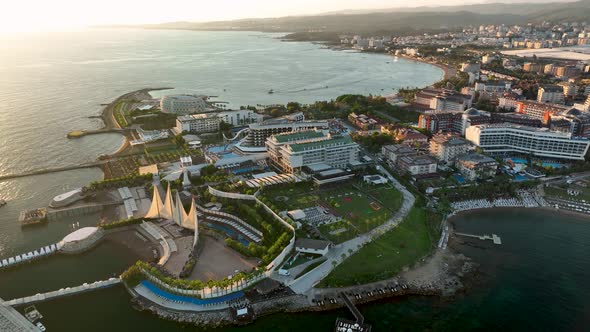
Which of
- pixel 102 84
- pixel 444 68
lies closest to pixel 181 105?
pixel 102 84

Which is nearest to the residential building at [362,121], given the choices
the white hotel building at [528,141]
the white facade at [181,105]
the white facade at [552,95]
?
the white hotel building at [528,141]

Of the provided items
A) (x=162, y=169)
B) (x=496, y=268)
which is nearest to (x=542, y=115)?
(x=496, y=268)

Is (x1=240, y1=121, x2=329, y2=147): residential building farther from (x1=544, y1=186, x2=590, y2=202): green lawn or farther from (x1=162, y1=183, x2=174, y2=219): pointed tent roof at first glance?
(x1=544, y1=186, x2=590, y2=202): green lawn

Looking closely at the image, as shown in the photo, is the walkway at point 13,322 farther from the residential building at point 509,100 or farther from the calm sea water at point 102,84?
the residential building at point 509,100

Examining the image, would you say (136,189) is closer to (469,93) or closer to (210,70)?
(469,93)

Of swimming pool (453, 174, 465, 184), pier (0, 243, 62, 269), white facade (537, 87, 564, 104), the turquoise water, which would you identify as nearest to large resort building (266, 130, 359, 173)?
swimming pool (453, 174, 465, 184)

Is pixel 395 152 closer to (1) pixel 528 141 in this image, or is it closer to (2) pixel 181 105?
(1) pixel 528 141

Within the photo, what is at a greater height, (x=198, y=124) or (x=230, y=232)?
(x=198, y=124)
